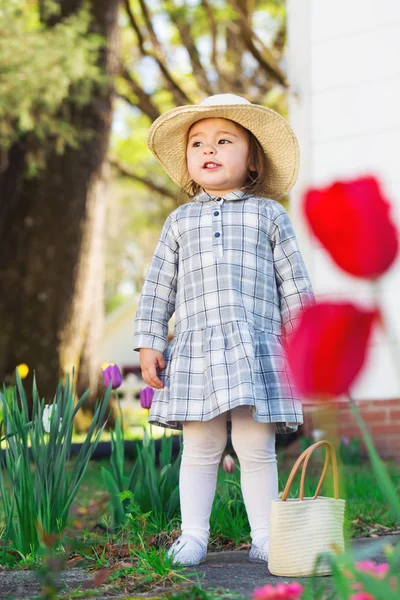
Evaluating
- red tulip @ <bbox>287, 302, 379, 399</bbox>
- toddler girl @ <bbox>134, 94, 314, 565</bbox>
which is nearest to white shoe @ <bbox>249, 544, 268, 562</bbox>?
toddler girl @ <bbox>134, 94, 314, 565</bbox>

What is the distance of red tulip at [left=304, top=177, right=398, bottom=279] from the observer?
0.72 m

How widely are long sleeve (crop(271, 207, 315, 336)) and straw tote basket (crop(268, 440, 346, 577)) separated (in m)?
0.59

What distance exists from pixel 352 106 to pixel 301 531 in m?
3.02

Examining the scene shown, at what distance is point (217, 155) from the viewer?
2.39m

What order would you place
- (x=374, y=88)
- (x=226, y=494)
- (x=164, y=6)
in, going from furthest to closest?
(x=164, y=6) < (x=374, y=88) < (x=226, y=494)

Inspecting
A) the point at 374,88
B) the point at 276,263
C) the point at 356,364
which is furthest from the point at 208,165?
the point at 374,88

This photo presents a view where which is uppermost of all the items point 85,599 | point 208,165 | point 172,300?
point 208,165

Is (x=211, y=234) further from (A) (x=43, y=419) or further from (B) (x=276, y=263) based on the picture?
(A) (x=43, y=419)

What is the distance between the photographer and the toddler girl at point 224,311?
2.20 metres

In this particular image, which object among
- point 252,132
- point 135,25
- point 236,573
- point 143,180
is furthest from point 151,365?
point 143,180

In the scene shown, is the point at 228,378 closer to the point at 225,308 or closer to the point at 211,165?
the point at 225,308

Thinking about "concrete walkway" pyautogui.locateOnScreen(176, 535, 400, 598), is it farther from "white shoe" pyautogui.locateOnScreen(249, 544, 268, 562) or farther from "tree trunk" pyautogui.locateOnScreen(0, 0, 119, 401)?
"tree trunk" pyautogui.locateOnScreen(0, 0, 119, 401)

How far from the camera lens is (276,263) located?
239cm

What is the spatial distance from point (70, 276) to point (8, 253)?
556mm
